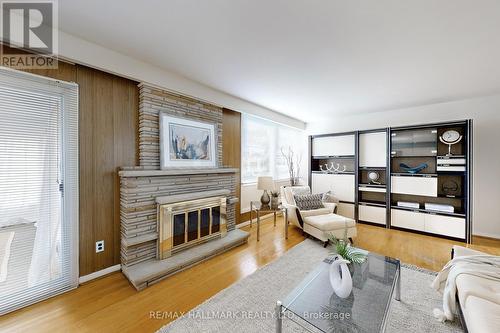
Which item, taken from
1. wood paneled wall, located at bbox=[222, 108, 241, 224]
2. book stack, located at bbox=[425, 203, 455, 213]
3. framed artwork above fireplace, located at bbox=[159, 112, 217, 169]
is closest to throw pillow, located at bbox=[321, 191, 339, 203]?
book stack, located at bbox=[425, 203, 455, 213]

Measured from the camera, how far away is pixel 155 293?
1.95 m

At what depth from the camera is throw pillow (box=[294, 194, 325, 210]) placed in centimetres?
369

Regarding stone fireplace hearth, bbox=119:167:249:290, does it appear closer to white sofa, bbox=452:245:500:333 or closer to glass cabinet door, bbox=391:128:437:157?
white sofa, bbox=452:245:500:333

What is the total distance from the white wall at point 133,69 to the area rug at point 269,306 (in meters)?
2.52

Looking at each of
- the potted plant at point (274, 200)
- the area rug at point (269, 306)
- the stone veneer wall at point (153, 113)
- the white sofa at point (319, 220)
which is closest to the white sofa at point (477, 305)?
the area rug at point (269, 306)

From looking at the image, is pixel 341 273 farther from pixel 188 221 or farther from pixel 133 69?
pixel 133 69

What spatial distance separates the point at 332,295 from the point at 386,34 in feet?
7.47

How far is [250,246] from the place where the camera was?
304 cm

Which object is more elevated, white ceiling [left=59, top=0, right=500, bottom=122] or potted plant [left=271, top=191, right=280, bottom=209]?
white ceiling [left=59, top=0, right=500, bottom=122]

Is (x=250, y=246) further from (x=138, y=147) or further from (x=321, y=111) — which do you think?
(x=321, y=111)

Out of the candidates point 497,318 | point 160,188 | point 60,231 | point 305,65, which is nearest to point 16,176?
point 60,231

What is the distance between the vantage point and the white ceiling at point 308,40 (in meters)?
1.52

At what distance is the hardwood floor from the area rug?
0.46 ft

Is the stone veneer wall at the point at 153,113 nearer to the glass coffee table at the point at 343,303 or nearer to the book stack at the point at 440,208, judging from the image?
the glass coffee table at the point at 343,303
